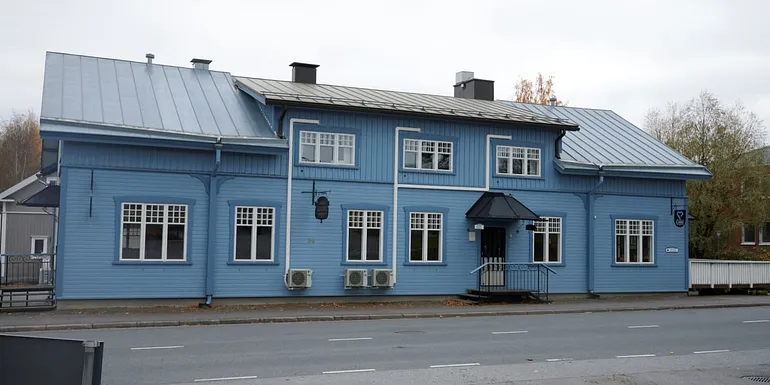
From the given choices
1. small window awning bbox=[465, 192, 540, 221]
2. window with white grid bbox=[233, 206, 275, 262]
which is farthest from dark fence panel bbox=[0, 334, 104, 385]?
small window awning bbox=[465, 192, 540, 221]

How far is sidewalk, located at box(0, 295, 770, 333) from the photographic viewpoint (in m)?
18.8

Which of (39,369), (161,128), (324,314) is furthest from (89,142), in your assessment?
(39,369)

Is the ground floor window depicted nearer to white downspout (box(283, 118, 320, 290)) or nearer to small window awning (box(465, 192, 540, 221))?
white downspout (box(283, 118, 320, 290))

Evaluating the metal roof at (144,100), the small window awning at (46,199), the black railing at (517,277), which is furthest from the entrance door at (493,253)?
the small window awning at (46,199)

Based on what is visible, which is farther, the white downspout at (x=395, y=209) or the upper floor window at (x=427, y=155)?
the upper floor window at (x=427, y=155)

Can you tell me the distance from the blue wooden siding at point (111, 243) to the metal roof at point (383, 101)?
3977mm

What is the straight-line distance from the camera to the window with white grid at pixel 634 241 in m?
29.2

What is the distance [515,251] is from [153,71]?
1343cm

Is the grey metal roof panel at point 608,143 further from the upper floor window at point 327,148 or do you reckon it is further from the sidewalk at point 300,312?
the upper floor window at point 327,148

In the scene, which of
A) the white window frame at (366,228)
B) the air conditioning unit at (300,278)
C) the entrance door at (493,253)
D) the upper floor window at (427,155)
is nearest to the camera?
the air conditioning unit at (300,278)

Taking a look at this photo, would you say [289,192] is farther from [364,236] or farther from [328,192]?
[364,236]

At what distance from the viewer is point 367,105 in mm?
24797

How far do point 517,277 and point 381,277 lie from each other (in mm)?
5199

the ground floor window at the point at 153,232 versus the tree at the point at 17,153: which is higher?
the tree at the point at 17,153
